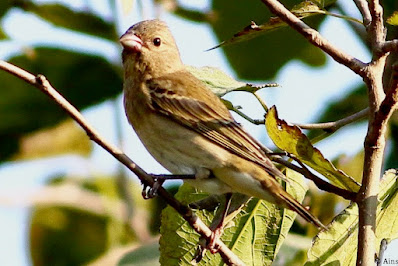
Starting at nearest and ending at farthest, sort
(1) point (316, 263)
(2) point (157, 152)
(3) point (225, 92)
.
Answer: (1) point (316, 263), (3) point (225, 92), (2) point (157, 152)

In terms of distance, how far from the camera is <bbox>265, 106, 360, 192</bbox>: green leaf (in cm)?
232

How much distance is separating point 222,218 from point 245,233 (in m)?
0.10

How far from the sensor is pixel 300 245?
3566mm

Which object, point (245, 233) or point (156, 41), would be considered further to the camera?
point (156, 41)

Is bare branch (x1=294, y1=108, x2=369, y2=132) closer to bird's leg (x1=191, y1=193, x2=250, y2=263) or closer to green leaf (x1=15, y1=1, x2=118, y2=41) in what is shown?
bird's leg (x1=191, y1=193, x2=250, y2=263)

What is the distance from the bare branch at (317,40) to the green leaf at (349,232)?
0.63m

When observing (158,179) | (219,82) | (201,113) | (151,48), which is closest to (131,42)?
(151,48)

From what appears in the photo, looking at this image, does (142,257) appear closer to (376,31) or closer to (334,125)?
(334,125)

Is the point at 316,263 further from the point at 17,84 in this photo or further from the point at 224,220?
the point at 17,84

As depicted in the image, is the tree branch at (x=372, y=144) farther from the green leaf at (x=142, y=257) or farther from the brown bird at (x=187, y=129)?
the green leaf at (x=142, y=257)

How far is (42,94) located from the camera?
4.45m

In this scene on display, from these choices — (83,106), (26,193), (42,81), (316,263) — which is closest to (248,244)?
(316,263)

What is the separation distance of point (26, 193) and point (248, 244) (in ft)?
7.20

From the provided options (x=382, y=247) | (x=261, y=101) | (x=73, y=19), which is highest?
(x=73, y=19)
